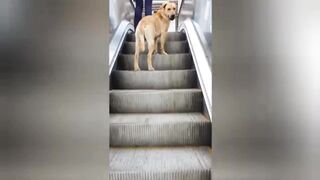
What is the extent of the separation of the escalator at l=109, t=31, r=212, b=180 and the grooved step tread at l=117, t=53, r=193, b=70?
4 centimetres

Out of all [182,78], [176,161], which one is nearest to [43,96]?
[176,161]

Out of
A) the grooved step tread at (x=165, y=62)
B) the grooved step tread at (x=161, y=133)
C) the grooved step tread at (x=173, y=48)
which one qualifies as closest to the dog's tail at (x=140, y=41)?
the grooved step tread at (x=165, y=62)

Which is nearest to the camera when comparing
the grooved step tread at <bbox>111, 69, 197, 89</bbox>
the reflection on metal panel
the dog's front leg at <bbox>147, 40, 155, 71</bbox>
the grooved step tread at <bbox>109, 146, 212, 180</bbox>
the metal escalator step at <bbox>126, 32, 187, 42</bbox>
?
the grooved step tread at <bbox>109, 146, 212, 180</bbox>

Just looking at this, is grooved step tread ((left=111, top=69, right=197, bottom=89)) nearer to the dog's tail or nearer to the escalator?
the escalator

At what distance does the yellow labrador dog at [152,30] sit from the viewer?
3455mm

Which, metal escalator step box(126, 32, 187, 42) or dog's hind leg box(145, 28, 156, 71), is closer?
dog's hind leg box(145, 28, 156, 71)

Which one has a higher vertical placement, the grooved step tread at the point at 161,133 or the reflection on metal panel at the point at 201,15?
the reflection on metal panel at the point at 201,15

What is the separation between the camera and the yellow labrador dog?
3.46 m

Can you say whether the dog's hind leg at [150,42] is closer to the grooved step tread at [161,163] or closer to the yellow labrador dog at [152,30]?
the yellow labrador dog at [152,30]

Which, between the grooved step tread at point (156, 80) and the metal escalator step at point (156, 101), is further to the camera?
the grooved step tread at point (156, 80)

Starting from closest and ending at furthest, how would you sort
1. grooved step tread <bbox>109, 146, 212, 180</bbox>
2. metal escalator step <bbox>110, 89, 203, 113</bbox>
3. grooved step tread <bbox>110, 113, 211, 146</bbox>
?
1. grooved step tread <bbox>109, 146, 212, 180</bbox>
2. grooved step tread <bbox>110, 113, 211, 146</bbox>
3. metal escalator step <bbox>110, 89, 203, 113</bbox>

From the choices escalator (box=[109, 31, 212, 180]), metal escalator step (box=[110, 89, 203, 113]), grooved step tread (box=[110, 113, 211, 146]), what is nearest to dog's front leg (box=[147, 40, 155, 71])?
escalator (box=[109, 31, 212, 180])

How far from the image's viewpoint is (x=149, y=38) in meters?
3.48

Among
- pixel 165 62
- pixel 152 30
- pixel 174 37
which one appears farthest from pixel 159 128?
pixel 174 37
